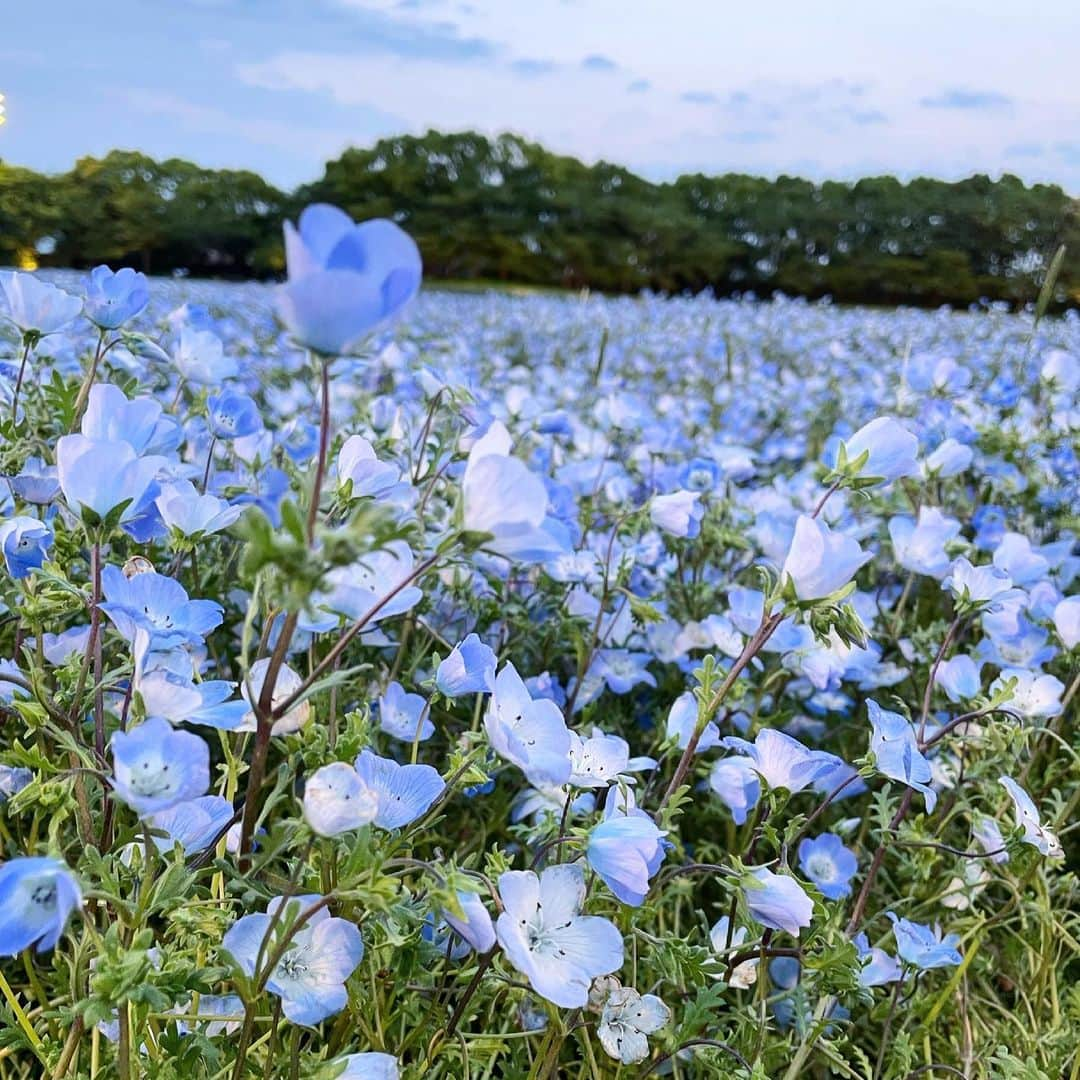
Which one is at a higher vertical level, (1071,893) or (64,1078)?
(64,1078)

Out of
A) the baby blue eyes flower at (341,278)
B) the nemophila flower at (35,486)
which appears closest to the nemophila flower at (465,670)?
the baby blue eyes flower at (341,278)

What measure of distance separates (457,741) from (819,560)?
1.30ft

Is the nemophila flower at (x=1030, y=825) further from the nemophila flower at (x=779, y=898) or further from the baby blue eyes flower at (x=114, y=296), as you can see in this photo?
the baby blue eyes flower at (x=114, y=296)

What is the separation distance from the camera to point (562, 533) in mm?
1199

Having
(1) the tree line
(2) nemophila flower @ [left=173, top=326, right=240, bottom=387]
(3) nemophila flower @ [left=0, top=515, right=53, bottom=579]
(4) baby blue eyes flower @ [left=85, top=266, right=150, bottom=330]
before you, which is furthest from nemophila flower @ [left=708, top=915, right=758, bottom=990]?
(1) the tree line

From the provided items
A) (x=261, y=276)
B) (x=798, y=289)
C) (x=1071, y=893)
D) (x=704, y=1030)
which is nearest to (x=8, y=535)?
(x=704, y=1030)

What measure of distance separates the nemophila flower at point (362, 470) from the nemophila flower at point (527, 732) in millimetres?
221

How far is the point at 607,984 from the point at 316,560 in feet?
1.98

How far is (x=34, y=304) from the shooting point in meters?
1.27

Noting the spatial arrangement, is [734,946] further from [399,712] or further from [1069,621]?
[1069,621]

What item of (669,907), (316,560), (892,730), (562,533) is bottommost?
(669,907)

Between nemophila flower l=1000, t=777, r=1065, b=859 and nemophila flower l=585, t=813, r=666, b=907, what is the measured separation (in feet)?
1.68

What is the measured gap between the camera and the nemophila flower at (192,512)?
39.9 inches

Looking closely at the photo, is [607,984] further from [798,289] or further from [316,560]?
[798,289]
